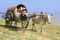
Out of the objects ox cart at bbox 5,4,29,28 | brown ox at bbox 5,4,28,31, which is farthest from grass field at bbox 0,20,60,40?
brown ox at bbox 5,4,28,31

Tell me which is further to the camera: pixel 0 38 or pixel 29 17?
pixel 29 17

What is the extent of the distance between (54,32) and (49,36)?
185 cm

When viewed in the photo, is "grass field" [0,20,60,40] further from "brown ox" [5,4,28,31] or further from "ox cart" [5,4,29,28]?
"brown ox" [5,4,28,31]

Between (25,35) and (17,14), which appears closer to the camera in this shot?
(25,35)

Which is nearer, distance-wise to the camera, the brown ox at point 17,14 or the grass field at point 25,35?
the grass field at point 25,35

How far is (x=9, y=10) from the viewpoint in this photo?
69.1 feet

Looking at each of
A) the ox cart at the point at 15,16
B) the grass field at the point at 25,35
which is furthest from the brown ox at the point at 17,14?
the grass field at the point at 25,35

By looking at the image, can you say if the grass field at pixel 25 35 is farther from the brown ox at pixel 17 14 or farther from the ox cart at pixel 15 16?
the brown ox at pixel 17 14

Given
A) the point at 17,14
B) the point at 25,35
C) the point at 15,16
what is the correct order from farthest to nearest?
the point at 15,16 < the point at 17,14 < the point at 25,35

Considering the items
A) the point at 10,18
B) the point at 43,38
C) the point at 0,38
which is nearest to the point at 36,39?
the point at 43,38

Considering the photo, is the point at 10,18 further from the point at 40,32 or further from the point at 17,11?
Answer: the point at 40,32

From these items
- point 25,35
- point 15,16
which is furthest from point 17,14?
point 25,35

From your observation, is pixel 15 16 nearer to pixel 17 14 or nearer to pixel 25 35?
pixel 17 14

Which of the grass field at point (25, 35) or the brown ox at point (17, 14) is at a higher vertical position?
the brown ox at point (17, 14)
